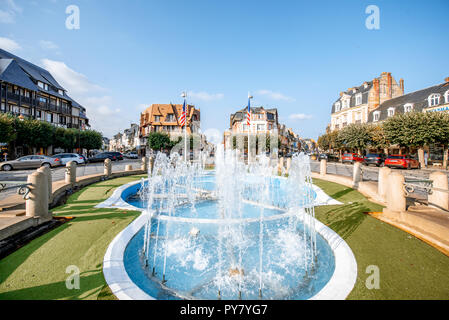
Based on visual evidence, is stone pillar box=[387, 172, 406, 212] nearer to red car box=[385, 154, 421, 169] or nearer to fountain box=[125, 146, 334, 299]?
fountain box=[125, 146, 334, 299]

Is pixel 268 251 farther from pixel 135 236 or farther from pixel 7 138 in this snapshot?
pixel 7 138

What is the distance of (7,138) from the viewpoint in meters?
24.2

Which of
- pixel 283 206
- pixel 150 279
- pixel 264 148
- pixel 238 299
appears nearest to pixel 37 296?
pixel 150 279

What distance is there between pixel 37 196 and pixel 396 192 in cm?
1184

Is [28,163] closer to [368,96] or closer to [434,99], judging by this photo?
[434,99]

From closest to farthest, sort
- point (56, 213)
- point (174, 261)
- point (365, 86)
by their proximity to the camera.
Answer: point (174, 261), point (56, 213), point (365, 86)

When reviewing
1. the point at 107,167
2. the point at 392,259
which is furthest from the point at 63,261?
the point at 107,167

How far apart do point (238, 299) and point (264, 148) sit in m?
47.9

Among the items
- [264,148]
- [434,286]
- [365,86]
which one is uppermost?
[365,86]

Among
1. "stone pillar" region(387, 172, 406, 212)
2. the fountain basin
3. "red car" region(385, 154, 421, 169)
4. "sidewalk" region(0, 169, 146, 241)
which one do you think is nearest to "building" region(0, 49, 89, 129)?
"sidewalk" region(0, 169, 146, 241)

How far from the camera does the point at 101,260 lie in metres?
4.63

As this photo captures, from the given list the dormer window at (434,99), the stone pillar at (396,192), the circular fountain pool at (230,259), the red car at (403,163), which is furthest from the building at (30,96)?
the dormer window at (434,99)

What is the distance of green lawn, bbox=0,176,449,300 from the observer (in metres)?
3.63

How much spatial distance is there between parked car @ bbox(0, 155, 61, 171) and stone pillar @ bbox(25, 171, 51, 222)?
58.9 ft
